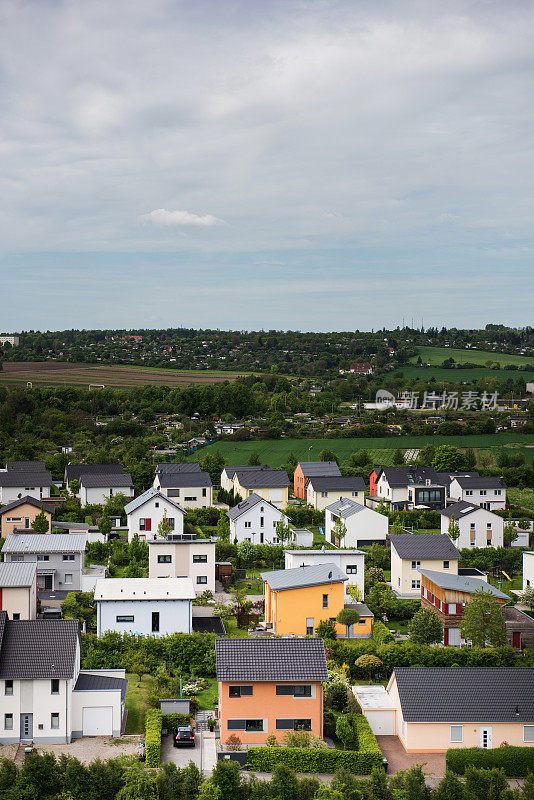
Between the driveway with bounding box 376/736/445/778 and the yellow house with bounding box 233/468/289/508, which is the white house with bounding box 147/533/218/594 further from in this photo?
the yellow house with bounding box 233/468/289/508

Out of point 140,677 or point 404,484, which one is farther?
point 404,484

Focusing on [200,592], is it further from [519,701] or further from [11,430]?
[11,430]

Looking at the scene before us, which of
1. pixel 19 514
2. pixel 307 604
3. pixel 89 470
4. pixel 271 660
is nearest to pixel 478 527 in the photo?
pixel 307 604

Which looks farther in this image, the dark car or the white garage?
the white garage

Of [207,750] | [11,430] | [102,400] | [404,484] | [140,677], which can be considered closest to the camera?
[207,750]

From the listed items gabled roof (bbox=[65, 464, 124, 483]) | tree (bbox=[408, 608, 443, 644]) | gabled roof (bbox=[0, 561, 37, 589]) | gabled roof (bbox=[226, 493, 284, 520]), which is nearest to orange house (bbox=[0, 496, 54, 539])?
gabled roof (bbox=[226, 493, 284, 520])

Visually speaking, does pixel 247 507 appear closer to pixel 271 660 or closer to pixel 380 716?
pixel 271 660

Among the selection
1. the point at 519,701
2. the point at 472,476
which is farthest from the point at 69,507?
the point at 519,701
